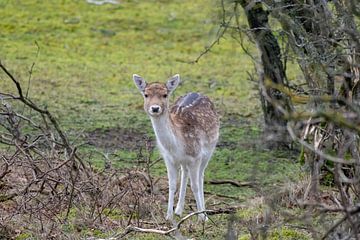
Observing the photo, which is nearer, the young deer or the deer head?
the deer head

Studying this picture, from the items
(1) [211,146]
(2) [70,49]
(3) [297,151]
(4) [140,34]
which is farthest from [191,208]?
(4) [140,34]

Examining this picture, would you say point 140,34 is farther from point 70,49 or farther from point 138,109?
point 138,109

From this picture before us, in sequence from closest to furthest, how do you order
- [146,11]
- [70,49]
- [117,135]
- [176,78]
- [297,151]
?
[176,78] < [297,151] < [117,135] < [70,49] < [146,11]

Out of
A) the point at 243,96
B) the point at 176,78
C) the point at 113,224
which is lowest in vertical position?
the point at 243,96

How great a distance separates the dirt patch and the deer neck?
3.08 meters

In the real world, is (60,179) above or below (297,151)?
above

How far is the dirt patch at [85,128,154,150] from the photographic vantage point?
1284cm

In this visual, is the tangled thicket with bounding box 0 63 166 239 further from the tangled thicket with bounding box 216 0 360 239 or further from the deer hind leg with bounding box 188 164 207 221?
the tangled thicket with bounding box 216 0 360 239

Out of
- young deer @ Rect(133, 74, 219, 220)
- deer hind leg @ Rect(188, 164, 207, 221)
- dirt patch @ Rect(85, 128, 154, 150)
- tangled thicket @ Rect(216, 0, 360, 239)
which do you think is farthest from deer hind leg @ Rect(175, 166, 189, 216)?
dirt patch @ Rect(85, 128, 154, 150)

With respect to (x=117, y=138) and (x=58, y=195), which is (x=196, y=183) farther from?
(x=117, y=138)

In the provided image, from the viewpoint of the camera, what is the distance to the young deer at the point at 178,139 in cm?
934

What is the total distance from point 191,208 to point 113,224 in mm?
1874

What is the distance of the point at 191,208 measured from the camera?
9977 mm

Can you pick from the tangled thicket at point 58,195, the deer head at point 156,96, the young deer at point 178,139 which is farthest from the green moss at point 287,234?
the deer head at point 156,96
